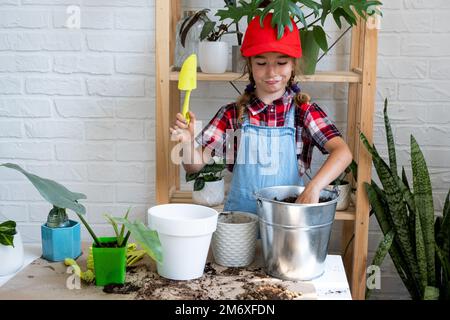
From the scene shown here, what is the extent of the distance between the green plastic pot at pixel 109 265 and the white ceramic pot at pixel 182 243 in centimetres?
9

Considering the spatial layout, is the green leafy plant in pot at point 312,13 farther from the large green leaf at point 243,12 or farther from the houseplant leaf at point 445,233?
the houseplant leaf at point 445,233

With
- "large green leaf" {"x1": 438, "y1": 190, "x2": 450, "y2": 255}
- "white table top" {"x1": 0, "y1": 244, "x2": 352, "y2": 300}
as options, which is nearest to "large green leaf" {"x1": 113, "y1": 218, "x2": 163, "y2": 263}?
"white table top" {"x1": 0, "y1": 244, "x2": 352, "y2": 300}

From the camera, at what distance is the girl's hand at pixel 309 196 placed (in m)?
1.46

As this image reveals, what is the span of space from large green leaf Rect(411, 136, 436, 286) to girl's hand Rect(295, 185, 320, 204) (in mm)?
659

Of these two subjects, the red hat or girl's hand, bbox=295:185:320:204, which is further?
the red hat

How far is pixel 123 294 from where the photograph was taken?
1.28 metres

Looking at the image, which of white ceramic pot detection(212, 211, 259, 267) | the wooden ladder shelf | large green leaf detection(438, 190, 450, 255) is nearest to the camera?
white ceramic pot detection(212, 211, 259, 267)

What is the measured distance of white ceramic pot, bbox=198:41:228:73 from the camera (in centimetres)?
198

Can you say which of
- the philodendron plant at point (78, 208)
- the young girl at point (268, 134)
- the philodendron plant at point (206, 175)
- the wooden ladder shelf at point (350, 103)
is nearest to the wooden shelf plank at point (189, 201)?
the wooden ladder shelf at point (350, 103)

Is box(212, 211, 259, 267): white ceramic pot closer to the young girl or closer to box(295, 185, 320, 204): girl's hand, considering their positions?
box(295, 185, 320, 204): girl's hand

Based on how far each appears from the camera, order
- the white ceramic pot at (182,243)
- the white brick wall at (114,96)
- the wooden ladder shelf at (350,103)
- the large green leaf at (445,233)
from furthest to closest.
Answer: the white brick wall at (114,96) < the large green leaf at (445,233) < the wooden ladder shelf at (350,103) < the white ceramic pot at (182,243)

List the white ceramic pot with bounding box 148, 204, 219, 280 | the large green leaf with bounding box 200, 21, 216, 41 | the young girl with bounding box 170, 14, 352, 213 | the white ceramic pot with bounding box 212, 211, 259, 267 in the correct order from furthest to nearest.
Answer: the large green leaf with bounding box 200, 21, 216, 41 < the young girl with bounding box 170, 14, 352, 213 < the white ceramic pot with bounding box 212, 211, 259, 267 < the white ceramic pot with bounding box 148, 204, 219, 280

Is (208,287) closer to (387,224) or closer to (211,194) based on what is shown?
(211,194)
